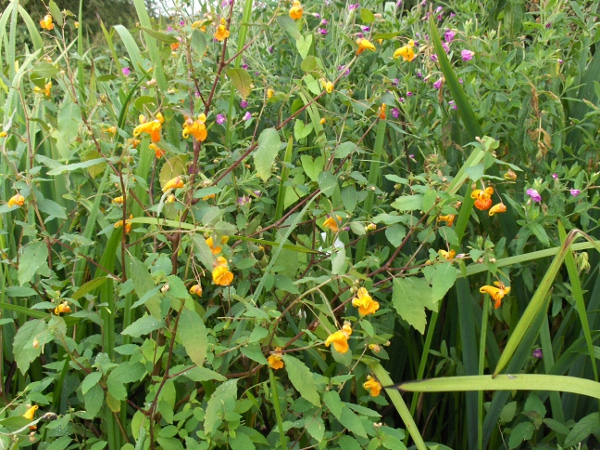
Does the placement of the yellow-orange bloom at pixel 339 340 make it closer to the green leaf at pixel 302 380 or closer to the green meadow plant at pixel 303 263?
the green meadow plant at pixel 303 263

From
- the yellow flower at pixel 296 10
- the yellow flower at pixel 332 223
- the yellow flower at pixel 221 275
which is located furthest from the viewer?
the yellow flower at pixel 332 223

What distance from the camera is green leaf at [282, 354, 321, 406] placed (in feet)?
3.80

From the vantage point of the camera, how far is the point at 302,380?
117 cm

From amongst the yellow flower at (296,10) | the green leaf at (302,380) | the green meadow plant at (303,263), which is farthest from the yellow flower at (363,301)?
the yellow flower at (296,10)

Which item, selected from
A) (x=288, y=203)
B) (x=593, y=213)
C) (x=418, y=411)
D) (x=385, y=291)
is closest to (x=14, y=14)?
(x=288, y=203)

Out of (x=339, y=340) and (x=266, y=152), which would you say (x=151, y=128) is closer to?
(x=266, y=152)

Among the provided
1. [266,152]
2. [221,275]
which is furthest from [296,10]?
Answer: [221,275]

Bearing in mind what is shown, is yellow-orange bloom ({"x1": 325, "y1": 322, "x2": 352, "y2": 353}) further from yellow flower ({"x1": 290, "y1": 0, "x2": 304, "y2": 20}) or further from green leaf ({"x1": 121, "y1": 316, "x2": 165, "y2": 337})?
yellow flower ({"x1": 290, "y1": 0, "x2": 304, "y2": 20})

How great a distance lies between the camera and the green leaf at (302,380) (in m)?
1.16

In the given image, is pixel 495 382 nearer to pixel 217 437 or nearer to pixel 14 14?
pixel 217 437

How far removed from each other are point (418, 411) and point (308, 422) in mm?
541

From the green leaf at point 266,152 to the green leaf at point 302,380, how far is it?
0.37 metres

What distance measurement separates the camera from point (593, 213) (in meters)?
1.80

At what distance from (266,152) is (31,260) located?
Result: 1.83 feet
